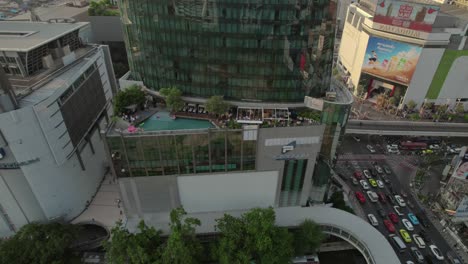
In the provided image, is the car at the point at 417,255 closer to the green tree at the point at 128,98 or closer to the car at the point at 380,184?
the car at the point at 380,184

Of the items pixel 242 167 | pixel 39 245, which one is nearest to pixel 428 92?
pixel 242 167

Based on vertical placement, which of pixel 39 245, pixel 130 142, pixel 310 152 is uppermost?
pixel 130 142

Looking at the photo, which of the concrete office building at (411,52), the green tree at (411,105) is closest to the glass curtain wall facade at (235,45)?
the concrete office building at (411,52)

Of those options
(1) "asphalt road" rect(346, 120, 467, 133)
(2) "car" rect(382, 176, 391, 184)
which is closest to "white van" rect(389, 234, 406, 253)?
(2) "car" rect(382, 176, 391, 184)

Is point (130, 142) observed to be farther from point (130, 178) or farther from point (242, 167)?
point (242, 167)

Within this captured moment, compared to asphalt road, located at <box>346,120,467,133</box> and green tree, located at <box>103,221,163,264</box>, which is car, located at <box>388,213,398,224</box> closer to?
asphalt road, located at <box>346,120,467,133</box>

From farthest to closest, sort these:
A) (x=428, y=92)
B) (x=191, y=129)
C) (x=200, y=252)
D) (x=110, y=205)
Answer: (x=428, y=92), (x=110, y=205), (x=191, y=129), (x=200, y=252)

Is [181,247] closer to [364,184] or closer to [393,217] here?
[393,217]
